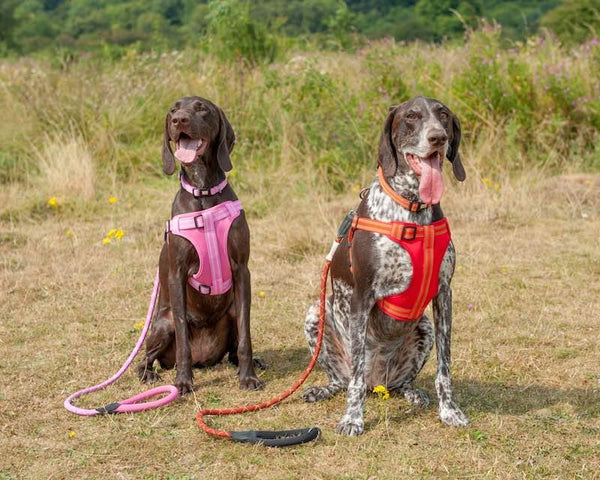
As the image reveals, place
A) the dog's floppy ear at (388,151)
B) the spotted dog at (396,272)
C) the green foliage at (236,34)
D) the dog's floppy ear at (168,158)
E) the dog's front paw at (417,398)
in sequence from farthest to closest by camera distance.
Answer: the green foliage at (236,34), the dog's floppy ear at (168,158), the dog's front paw at (417,398), the dog's floppy ear at (388,151), the spotted dog at (396,272)

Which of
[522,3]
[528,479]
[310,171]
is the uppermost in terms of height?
[522,3]

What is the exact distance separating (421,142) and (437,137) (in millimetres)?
98

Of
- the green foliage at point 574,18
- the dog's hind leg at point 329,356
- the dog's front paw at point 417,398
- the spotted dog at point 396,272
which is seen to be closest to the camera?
the spotted dog at point 396,272

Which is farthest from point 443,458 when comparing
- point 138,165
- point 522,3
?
point 522,3

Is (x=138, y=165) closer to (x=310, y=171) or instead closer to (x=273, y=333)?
(x=310, y=171)

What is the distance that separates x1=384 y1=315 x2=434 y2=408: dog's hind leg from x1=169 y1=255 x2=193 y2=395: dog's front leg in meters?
1.11

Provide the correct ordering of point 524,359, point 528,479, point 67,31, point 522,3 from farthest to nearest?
point 67,31, point 522,3, point 524,359, point 528,479

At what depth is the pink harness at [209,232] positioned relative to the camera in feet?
14.6

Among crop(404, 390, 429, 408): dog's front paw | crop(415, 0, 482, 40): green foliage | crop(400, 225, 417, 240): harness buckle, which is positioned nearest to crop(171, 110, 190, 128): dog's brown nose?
crop(400, 225, 417, 240): harness buckle

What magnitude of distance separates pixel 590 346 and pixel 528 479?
1918 mm

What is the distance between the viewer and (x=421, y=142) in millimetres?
3672

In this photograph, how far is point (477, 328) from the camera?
5523 mm

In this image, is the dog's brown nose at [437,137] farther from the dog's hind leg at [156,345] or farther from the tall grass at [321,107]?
the tall grass at [321,107]

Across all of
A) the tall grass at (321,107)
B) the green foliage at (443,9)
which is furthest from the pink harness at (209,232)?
the green foliage at (443,9)
